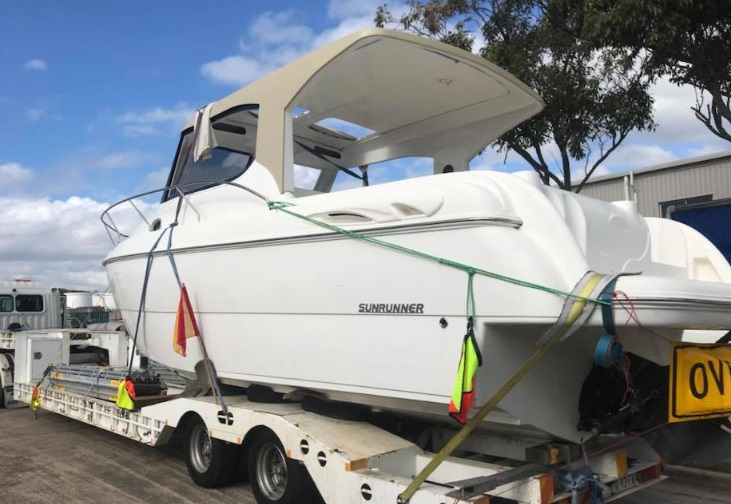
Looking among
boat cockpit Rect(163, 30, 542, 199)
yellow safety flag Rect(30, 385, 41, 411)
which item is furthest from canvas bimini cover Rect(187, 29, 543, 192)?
yellow safety flag Rect(30, 385, 41, 411)

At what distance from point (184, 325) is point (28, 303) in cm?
976

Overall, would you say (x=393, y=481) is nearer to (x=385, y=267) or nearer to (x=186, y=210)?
(x=385, y=267)

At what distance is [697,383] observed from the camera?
351cm

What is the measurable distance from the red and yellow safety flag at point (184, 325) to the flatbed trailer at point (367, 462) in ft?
1.84

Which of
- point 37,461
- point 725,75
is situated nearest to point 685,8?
point 725,75

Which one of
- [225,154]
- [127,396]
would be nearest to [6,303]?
[127,396]

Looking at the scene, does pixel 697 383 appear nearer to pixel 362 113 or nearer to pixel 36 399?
pixel 362 113

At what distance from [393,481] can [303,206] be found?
6.36 feet

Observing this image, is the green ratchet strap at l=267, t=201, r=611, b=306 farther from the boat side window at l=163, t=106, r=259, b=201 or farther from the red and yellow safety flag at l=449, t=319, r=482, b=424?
the boat side window at l=163, t=106, r=259, b=201

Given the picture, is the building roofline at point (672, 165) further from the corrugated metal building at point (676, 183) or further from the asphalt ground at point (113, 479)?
the asphalt ground at point (113, 479)

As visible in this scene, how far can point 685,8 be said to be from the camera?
293 inches

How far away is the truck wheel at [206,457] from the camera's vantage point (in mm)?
5297

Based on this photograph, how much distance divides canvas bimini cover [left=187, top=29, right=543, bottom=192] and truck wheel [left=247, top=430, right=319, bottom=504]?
6.44 ft

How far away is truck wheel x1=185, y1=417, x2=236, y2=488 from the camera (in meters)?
5.30
